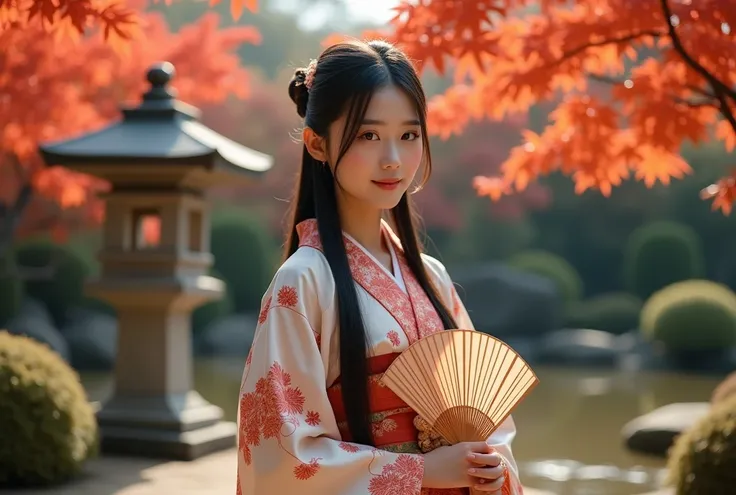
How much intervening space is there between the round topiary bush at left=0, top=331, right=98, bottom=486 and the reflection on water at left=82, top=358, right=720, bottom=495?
288 centimetres

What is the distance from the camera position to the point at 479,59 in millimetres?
4020

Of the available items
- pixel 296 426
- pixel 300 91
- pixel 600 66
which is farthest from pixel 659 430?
pixel 296 426

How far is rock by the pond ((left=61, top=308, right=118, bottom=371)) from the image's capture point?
1254 centimetres

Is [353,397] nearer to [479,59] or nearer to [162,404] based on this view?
[479,59]

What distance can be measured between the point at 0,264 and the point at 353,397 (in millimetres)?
11546

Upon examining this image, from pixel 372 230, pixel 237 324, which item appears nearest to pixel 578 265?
pixel 237 324

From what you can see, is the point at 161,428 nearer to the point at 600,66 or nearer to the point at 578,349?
the point at 600,66

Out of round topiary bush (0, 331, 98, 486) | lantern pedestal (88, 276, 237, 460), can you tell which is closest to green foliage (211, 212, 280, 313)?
lantern pedestal (88, 276, 237, 460)

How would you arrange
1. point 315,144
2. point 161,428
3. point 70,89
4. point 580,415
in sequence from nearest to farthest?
point 315,144 → point 161,428 → point 70,89 → point 580,415

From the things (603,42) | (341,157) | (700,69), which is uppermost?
(603,42)

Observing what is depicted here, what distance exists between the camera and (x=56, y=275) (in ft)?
45.5

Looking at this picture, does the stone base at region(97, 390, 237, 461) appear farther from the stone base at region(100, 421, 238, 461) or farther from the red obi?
the red obi

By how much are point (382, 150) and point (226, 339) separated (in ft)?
43.6

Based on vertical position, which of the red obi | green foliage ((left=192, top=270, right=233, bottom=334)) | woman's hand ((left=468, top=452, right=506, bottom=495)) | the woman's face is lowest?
woman's hand ((left=468, top=452, right=506, bottom=495))
